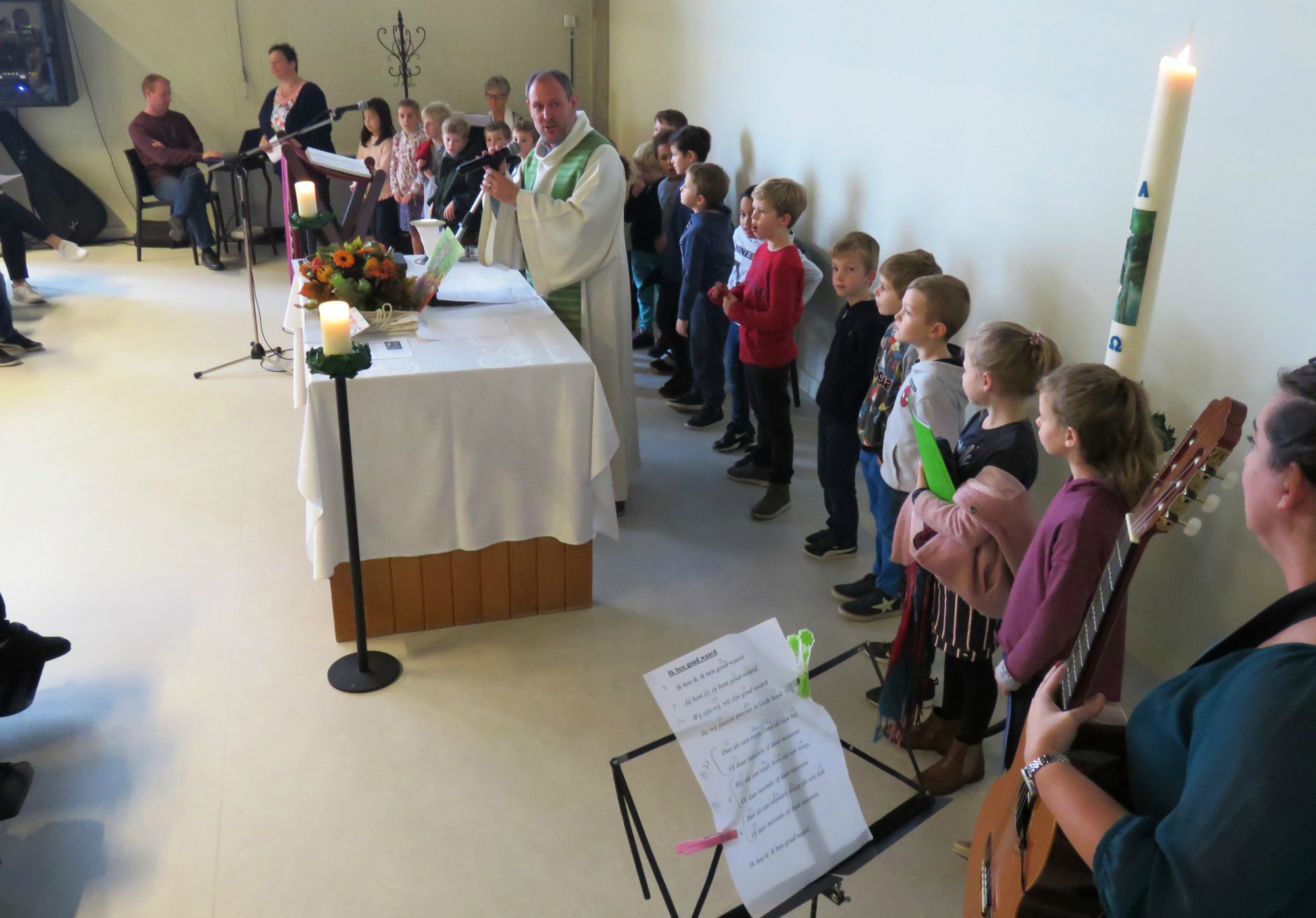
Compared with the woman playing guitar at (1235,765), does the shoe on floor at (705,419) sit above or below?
below

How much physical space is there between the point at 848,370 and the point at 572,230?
104cm

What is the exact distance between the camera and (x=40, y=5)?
23.8 feet

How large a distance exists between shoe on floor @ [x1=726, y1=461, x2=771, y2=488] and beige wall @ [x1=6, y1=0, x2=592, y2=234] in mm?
5597

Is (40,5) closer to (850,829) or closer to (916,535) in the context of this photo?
(916,535)

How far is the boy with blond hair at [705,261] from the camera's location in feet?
14.0

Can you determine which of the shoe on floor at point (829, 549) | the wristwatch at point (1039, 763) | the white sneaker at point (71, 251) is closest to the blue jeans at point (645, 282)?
the shoe on floor at point (829, 549)

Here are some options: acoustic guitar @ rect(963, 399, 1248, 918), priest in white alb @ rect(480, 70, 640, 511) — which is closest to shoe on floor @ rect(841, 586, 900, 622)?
priest in white alb @ rect(480, 70, 640, 511)

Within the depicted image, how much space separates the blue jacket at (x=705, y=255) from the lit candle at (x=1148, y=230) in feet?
8.45

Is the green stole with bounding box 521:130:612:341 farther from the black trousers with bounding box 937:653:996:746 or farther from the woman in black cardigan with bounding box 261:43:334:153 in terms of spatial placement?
the woman in black cardigan with bounding box 261:43:334:153

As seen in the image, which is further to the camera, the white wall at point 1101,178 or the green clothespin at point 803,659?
the white wall at point 1101,178

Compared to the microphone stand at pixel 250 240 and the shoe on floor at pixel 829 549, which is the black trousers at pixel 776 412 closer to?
the shoe on floor at pixel 829 549

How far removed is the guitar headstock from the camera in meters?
1.07

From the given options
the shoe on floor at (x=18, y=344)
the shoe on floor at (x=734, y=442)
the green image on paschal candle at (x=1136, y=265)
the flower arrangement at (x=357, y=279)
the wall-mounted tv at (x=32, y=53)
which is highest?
the wall-mounted tv at (x=32, y=53)

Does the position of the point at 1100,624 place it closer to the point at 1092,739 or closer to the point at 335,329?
the point at 1092,739
